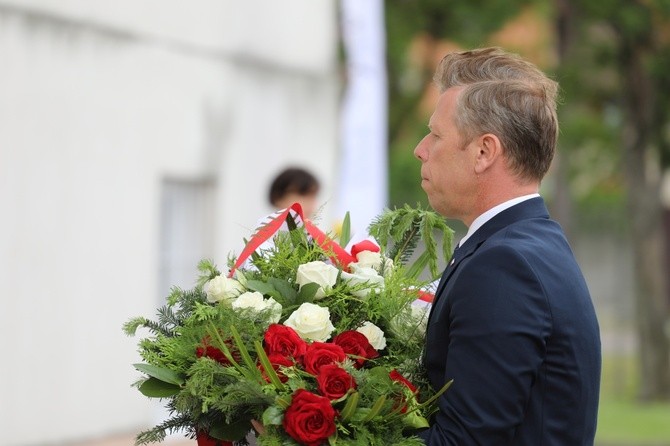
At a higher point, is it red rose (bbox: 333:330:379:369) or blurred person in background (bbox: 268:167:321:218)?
blurred person in background (bbox: 268:167:321:218)

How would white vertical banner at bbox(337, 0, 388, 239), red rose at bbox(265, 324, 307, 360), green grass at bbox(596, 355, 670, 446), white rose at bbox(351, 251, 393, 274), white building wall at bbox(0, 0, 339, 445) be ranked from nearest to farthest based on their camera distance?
red rose at bbox(265, 324, 307, 360)
white rose at bbox(351, 251, 393, 274)
white building wall at bbox(0, 0, 339, 445)
white vertical banner at bbox(337, 0, 388, 239)
green grass at bbox(596, 355, 670, 446)

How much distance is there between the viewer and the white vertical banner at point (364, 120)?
1062 cm

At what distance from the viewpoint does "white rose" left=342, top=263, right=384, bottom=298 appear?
308cm

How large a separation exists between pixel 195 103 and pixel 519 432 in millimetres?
8759

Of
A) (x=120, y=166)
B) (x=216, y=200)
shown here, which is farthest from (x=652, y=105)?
(x=120, y=166)

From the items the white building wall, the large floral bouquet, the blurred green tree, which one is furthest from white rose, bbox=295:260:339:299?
the blurred green tree

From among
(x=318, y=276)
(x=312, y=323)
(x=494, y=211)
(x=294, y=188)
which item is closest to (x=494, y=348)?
(x=494, y=211)

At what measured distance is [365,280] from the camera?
10.2 ft

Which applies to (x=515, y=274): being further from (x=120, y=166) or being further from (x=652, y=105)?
(x=652, y=105)

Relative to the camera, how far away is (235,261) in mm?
3307

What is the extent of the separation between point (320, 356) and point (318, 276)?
0.30 meters

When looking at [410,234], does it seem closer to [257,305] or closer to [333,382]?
[257,305]

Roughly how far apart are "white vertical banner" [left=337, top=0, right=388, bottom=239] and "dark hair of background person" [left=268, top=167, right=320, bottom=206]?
9.89ft

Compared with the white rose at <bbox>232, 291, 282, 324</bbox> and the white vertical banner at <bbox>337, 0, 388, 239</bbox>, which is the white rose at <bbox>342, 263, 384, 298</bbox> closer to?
the white rose at <bbox>232, 291, 282, 324</bbox>
